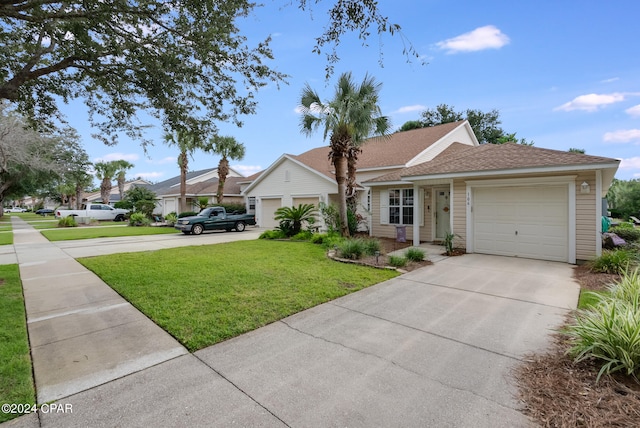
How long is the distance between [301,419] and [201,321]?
102 inches

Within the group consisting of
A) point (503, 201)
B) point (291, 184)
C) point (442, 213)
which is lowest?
point (442, 213)

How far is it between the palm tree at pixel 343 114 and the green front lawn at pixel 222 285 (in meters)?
4.53

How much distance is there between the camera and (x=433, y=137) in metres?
17.4

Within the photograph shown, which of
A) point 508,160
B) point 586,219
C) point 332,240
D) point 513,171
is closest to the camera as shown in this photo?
point 586,219

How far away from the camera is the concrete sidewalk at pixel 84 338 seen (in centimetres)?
320

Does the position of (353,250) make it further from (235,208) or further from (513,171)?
(235,208)

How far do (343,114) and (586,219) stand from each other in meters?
8.34

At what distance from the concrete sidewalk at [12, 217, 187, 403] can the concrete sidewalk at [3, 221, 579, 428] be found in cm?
11

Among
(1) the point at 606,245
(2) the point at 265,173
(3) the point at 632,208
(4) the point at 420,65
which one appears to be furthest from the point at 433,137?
(3) the point at 632,208

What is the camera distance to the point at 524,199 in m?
9.45

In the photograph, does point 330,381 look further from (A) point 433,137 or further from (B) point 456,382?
(A) point 433,137

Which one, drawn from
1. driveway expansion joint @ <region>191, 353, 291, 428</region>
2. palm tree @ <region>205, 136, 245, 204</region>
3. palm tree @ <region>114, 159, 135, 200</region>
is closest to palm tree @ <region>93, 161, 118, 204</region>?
palm tree @ <region>114, 159, 135, 200</region>

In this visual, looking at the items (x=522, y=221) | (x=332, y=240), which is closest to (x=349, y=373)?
(x=522, y=221)

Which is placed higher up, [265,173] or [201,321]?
[265,173]
